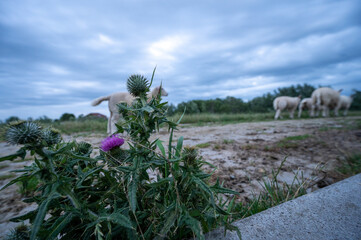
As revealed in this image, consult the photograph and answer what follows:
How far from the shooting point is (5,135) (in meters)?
0.59

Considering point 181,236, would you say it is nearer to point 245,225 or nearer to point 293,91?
point 245,225

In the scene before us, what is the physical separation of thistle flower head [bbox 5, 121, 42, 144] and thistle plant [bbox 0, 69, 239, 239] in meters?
0.01

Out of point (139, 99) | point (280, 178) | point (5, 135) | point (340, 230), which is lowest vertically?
point (280, 178)

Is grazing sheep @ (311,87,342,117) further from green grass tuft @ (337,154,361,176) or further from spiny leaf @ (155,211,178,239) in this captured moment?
spiny leaf @ (155,211,178,239)

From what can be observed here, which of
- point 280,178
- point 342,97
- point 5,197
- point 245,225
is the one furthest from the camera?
point 342,97

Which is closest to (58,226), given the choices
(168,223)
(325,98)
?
(168,223)

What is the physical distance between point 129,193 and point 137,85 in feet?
1.76

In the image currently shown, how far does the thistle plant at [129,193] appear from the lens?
0.54 metres

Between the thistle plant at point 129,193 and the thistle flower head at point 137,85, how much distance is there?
0.01 m

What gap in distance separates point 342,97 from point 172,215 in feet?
56.0

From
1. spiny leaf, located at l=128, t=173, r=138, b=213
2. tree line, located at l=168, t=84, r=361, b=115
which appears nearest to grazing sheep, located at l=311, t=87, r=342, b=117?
tree line, located at l=168, t=84, r=361, b=115

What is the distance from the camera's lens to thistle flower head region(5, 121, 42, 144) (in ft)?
1.73

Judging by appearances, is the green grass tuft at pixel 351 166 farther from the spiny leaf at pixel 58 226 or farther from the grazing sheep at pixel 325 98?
the grazing sheep at pixel 325 98

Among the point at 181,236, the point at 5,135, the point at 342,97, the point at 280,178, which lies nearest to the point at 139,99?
the point at 5,135
